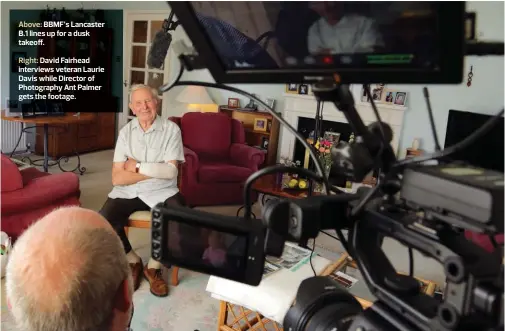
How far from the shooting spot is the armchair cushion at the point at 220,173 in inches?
143

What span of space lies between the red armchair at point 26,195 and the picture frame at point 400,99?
107 inches

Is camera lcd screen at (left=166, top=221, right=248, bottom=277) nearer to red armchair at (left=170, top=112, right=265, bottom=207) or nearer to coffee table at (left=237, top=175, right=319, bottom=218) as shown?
coffee table at (left=237, top=175, right=319, bottom=218)

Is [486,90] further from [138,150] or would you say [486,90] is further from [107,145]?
[107,145]

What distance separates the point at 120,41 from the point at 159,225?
17.9ft

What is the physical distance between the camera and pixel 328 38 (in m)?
0.49

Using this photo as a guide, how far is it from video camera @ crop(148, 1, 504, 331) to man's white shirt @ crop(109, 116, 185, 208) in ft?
5.98

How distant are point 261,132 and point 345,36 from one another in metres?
4.17

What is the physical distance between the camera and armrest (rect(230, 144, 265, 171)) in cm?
384

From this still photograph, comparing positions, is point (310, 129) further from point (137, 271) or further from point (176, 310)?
point (176, 310)

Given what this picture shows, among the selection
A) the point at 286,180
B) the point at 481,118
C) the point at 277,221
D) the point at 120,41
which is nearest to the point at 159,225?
the point at 277,221

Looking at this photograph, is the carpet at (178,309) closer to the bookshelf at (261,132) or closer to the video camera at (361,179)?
the video camera at (361,179)

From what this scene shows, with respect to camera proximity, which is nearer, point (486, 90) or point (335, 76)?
point (335, 76)

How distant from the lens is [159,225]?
65cm

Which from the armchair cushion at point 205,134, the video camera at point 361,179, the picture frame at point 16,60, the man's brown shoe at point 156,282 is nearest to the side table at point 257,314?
the man's brown shoe at point 156,282
